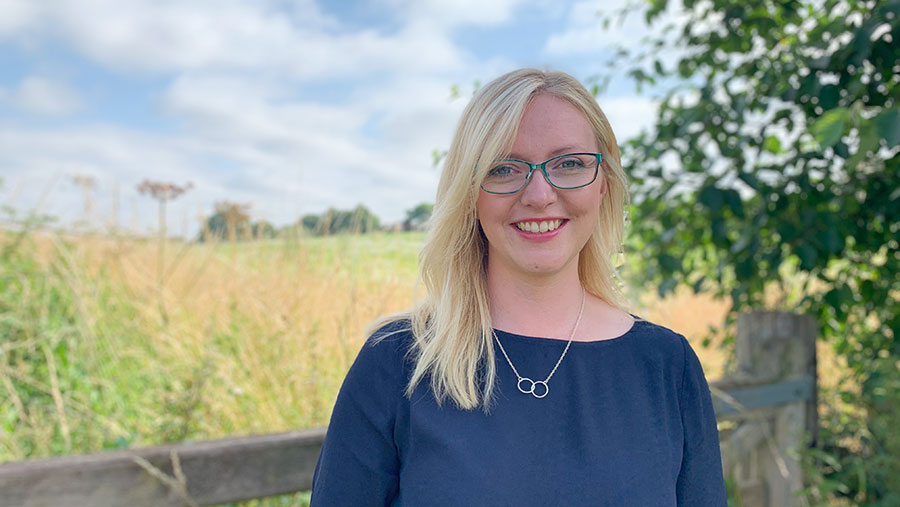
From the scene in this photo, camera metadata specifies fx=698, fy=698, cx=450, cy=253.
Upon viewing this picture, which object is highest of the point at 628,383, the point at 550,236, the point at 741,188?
the point at 741,188

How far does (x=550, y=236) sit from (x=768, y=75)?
6.54 ft

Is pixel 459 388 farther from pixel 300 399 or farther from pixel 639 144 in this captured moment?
pixel 639 144

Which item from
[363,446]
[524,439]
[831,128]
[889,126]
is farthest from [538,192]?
[889,126]

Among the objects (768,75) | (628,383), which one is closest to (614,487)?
(628,383)

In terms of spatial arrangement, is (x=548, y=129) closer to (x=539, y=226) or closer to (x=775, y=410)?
(x=539, y=226)

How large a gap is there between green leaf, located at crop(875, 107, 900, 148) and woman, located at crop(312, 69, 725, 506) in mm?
867

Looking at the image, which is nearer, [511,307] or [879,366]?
[511,307]

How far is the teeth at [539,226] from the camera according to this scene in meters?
1.19

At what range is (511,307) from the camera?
1271 mm

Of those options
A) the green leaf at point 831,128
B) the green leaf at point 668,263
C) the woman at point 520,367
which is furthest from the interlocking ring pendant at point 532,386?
the green leaf at point 668,263

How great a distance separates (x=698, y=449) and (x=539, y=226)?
501 mm

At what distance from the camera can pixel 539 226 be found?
3.90 ft

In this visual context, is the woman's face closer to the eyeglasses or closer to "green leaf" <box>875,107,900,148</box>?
the eyeglasses

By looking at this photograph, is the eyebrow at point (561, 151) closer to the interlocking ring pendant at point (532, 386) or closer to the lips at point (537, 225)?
the lips at point (537, 225)
